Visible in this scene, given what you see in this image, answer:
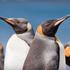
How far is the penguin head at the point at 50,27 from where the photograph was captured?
693 cm

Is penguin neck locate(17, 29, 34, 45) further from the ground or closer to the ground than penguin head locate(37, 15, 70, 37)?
closer to the ground

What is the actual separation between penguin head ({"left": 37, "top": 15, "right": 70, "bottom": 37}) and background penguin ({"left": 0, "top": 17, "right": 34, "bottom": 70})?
0.26 m

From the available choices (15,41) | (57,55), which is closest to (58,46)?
(57,55)

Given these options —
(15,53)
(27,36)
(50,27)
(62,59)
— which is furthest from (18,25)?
(62,59)

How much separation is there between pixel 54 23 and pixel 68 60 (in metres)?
0.80

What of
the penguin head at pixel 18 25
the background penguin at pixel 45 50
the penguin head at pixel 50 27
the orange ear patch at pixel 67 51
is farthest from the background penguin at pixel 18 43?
the orange ear patch at pixel 67 51

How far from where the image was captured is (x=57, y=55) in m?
6.91

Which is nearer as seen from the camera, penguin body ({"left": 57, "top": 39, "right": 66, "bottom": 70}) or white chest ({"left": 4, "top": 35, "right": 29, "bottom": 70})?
penguin body ({"left": 57, "top": 39, "right": 66, "bottom": 70})

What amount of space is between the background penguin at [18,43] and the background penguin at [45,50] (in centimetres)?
13

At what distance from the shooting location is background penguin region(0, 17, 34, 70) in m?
7.09

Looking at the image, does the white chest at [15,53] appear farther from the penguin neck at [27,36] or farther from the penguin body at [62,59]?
the penguin body at [62,59]

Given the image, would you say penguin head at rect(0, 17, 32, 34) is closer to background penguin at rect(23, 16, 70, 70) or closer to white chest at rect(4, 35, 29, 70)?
white chest at rect(4, 35, 29, 70)

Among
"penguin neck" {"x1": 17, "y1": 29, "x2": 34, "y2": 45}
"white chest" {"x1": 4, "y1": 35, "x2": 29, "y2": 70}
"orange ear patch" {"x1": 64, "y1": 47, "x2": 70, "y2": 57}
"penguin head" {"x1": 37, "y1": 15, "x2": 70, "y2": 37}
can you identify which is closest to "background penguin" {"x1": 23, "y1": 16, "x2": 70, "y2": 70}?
"penguin head" {"x1": 37, "y1": 15, "x2": 70, "y2": 37}

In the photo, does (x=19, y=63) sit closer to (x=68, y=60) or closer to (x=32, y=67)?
(x=32, y=67)
